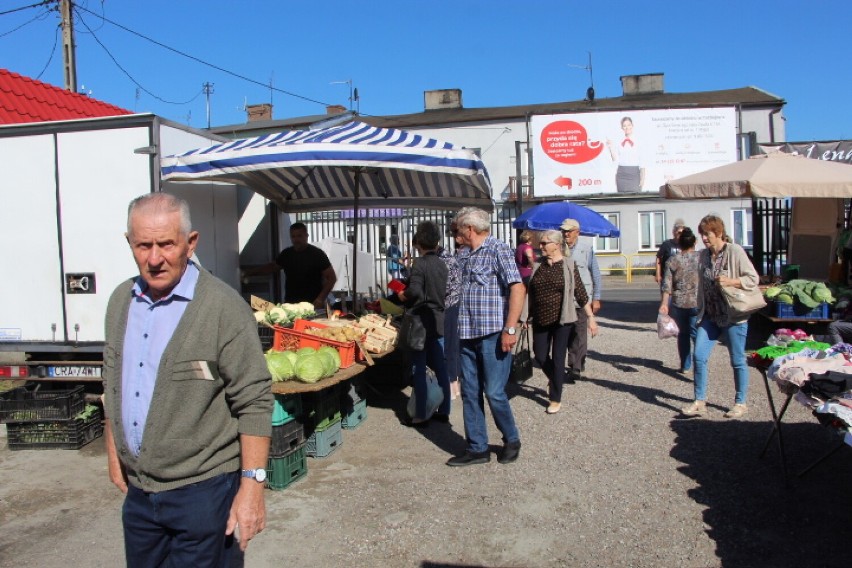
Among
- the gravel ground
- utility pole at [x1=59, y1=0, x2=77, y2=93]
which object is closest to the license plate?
the gravel ground

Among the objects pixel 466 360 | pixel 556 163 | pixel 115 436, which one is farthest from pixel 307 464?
pixel 556 163

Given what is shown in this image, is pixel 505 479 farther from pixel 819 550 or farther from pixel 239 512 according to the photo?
pixel 239 512

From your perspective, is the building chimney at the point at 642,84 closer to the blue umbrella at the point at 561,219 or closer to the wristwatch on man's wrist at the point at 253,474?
the blue umbrella at the point at 561,219

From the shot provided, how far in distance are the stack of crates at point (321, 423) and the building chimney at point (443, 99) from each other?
34190 millimetres

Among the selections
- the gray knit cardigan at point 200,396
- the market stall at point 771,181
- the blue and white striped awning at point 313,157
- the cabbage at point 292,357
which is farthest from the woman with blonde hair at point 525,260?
the gray knit cardigan at point 200,396

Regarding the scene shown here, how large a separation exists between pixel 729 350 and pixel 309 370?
3.70 m

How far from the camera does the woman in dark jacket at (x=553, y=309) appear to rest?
7.12 metres

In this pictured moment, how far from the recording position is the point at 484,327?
17.6 feet

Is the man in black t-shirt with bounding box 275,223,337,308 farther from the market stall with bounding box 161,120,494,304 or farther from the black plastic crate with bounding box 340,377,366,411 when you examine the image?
the black plastic crate with bounding box 340,377,366,411

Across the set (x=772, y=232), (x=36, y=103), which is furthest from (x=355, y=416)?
(x=772, y=232)

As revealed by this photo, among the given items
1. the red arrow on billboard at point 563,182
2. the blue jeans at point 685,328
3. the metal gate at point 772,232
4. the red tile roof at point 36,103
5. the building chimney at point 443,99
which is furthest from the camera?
the building chimney at point 443,99

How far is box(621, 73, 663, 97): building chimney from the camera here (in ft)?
123

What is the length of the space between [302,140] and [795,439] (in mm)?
5024

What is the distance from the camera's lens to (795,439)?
594cm
